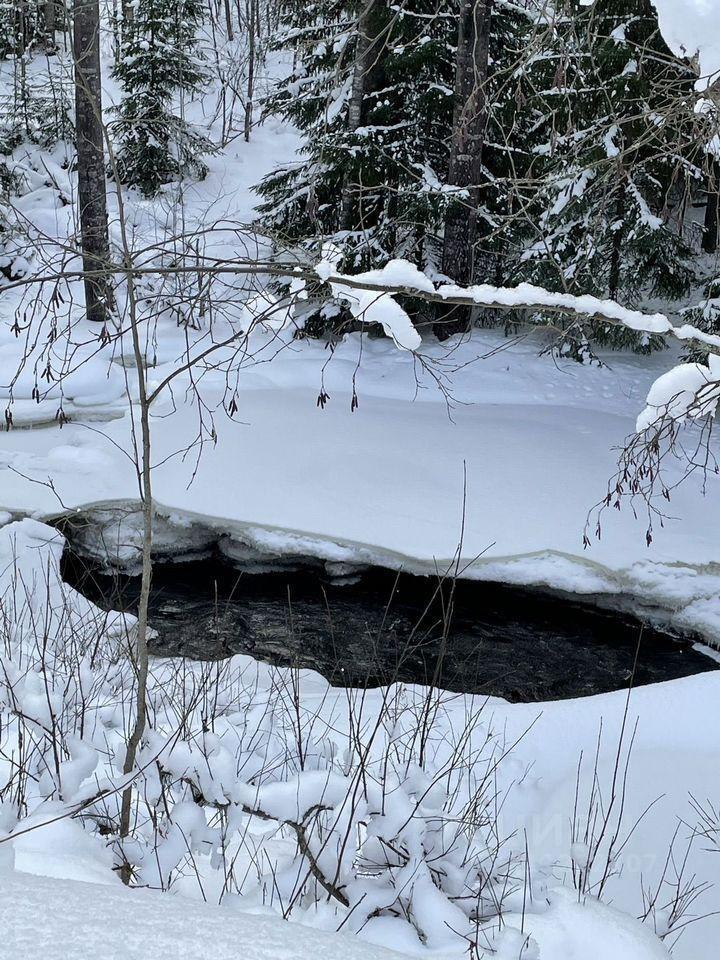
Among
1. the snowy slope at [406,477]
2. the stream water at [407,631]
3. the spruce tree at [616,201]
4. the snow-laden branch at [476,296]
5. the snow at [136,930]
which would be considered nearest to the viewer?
the snow at [136,930]

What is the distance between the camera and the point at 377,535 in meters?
6.48

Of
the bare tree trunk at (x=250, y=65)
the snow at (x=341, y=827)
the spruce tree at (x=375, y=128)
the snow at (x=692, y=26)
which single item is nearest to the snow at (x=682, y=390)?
the snow at (x=692, y=26)

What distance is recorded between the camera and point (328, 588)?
655 cm

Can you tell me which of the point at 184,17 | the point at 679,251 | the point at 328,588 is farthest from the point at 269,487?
the point at 184,17

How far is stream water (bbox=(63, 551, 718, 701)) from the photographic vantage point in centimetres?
564

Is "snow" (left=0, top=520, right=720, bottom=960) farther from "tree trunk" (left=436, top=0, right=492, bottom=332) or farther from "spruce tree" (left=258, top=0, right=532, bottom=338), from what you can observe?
"spruce tree" (left=258, top=0, right=532, bottom=338)

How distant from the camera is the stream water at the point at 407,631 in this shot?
222 inches

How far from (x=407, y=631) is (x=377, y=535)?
75 centimetres

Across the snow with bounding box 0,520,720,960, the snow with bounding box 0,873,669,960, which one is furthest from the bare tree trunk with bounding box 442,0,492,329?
the snow with bounding box 0,873,669,960

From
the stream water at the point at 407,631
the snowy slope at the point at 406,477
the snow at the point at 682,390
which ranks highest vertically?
the snow at the point at 682,390

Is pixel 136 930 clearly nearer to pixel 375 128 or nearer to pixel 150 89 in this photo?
pixel 375 128

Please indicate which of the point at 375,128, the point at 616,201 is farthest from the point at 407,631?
the point at 375,128

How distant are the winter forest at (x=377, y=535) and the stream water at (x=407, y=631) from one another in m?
0.03

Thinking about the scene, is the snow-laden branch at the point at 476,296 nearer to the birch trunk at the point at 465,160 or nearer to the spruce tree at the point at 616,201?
the spruce tree at the point at 616,201
